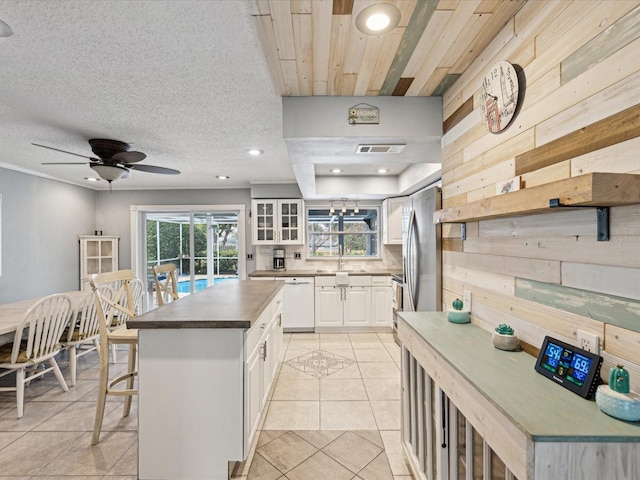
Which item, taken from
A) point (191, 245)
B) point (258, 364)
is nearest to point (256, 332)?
point (258, 364)

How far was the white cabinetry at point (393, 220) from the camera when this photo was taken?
4996mm

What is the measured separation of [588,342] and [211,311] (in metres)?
1.88

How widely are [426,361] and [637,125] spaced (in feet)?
3.87

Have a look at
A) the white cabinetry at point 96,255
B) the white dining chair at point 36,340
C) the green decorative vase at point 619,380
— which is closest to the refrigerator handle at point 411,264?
the green decorative vase at point 619,380

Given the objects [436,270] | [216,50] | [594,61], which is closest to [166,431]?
[436,270]

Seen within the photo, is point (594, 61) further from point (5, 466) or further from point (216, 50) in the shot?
point (5, 466)

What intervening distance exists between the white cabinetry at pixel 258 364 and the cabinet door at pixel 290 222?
2284 millimetres

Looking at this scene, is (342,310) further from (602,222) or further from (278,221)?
(602,222)

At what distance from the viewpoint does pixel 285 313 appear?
477 centimetres

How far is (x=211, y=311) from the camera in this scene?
2035mm

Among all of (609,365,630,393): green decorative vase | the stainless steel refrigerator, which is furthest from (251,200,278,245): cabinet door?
(609,365,630,393): green decorative vase

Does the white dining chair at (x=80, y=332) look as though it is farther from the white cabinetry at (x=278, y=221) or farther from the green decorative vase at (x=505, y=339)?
the green decorative vase at (x=505, y=339)

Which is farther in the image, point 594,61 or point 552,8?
point 552,8

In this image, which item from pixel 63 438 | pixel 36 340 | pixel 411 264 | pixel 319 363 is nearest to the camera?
pixel 63 438
